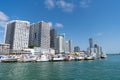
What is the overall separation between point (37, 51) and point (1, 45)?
47.7 meters

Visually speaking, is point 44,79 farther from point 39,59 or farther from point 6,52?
point 6,52

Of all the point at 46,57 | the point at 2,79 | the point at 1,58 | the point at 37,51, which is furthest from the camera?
the point at 37,51

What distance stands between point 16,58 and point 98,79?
100668 millimetres

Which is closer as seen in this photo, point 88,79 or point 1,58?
point 88,79

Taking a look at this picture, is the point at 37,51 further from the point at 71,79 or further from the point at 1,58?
the point at 71,79

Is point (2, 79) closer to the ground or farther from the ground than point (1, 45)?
closer to the ground

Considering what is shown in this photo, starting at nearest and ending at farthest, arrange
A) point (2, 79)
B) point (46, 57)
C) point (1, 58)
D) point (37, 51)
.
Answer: point (2, 79)
point (1, 58)
point (46, 57)
point (37, 51)

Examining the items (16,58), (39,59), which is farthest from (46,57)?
(16,58)

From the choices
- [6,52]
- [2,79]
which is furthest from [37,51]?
[2,79]

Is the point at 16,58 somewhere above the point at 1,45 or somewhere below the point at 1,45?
below

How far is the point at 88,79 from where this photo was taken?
35.2m

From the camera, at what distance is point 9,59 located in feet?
403

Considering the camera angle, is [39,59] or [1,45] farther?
[1,45]

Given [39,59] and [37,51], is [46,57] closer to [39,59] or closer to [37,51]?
[39,59]
